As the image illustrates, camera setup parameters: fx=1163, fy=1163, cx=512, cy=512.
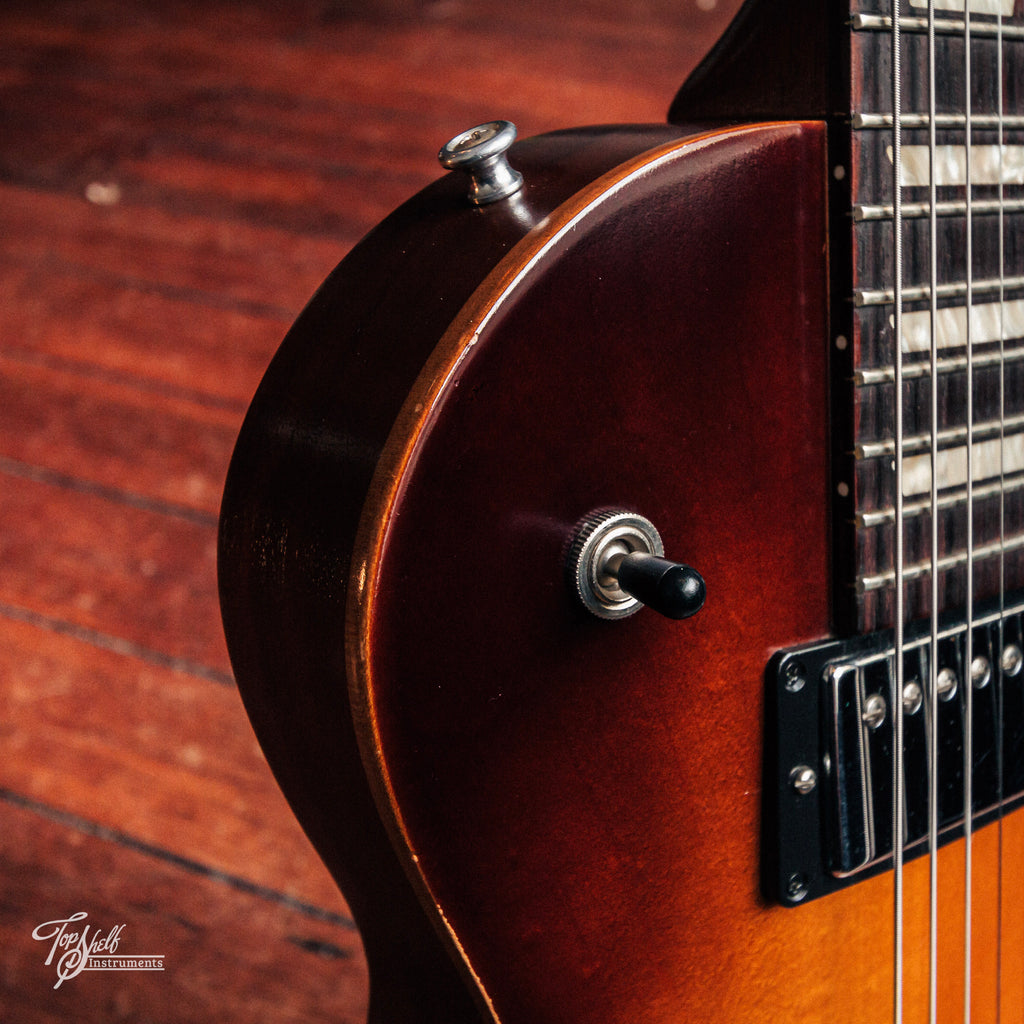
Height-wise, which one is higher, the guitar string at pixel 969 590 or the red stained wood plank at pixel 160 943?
the guitar string at pixel 969 590

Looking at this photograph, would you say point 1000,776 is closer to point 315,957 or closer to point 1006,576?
point 1006,576

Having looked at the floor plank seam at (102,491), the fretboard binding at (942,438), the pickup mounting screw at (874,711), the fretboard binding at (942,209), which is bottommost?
the floor plank seam at (102,491)

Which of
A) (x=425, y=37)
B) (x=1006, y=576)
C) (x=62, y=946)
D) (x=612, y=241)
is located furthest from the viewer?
(x=425, y=37)

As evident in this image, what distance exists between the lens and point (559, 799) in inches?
15.9

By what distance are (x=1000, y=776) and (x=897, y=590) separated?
4.9 inches

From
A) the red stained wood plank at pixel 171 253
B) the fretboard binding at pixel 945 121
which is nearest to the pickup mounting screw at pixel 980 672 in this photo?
the fretboard binding at pixel 945 121

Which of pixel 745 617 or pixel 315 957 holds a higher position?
pixel 745 617

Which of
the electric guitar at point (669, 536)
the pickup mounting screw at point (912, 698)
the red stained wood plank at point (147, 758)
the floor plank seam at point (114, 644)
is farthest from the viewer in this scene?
the floor plank seam at point (114, 644)

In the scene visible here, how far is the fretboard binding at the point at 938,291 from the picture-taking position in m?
0.43

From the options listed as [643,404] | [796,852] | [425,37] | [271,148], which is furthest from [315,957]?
[425,37]

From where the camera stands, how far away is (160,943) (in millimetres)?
818

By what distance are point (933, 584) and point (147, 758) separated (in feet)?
2.35

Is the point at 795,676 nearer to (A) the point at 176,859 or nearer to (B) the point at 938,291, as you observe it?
(B) the point at 938,291

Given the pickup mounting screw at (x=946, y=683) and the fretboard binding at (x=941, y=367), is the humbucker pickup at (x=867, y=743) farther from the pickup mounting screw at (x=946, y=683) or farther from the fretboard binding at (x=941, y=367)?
the fretboard binding at (x=941, y=367)
